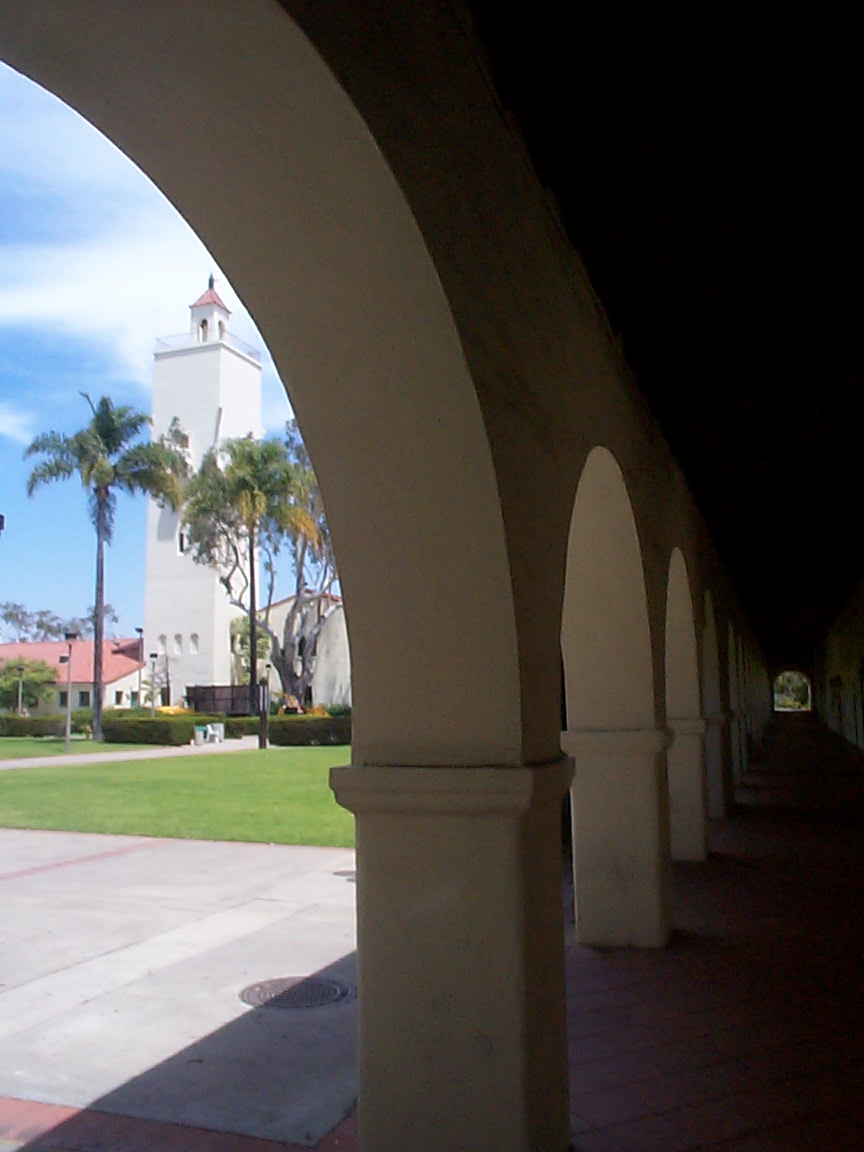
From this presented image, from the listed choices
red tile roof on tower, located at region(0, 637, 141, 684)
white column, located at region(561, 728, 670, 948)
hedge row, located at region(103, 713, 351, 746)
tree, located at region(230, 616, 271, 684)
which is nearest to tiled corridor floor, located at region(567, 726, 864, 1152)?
white column, located at region(561, 728, 670, 948)

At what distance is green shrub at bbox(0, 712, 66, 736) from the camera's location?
4562cm

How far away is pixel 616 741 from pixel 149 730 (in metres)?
33.6

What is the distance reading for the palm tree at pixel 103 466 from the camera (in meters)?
41.0

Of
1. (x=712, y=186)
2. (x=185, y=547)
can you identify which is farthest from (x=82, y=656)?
(x=712, y=186)

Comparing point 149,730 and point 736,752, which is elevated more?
point 736,752

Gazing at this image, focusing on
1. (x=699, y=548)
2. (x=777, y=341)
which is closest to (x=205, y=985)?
(x=777, y=341)

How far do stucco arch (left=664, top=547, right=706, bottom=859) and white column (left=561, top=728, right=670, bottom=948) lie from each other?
288 centimetres

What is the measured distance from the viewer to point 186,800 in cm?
1845

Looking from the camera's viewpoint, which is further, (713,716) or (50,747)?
(50,747)

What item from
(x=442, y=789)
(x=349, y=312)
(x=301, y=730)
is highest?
(x=349, y=312)

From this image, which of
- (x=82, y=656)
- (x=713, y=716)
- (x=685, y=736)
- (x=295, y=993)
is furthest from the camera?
(x=82, y=656)

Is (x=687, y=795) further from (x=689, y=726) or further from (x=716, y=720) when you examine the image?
(x=716, y=720)

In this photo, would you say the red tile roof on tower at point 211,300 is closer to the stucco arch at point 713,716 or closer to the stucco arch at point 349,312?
the stucco arch at point 713,716

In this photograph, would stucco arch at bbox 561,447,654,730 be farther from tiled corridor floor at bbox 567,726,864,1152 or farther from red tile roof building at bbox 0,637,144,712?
red tile roof building at bbox 0,637,144,712
